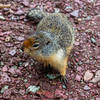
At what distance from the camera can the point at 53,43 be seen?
377 centimetres

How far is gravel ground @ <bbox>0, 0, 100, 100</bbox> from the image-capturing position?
3.86 metres

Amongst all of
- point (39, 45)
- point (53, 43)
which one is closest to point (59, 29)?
point (53, 43)

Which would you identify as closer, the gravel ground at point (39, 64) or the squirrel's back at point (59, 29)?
the gravel ground at point (39, 64)

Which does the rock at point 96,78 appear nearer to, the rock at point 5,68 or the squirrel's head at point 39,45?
the squirrel's head at point 39,45

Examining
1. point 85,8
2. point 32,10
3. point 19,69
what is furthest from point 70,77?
point 85,8

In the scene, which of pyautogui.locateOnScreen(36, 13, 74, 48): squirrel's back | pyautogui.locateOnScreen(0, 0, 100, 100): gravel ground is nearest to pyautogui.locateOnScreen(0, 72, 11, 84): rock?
pyautogui.locateOnScreen(0, 0, 100, 100): gravel ground

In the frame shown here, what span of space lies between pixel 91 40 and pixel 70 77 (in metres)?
1.08

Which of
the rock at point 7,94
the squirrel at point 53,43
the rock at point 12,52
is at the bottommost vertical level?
the rock at point 7,94

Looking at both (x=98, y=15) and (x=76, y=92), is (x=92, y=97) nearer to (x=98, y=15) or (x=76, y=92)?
(x=76, y=92)

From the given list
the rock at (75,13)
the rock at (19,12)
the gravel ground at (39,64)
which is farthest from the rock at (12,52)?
the rock at (75,13)

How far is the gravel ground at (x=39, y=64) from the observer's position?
3.86 metres

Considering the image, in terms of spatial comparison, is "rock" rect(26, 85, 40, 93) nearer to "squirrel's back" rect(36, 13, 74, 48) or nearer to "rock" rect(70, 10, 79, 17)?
"squirrel's back" rect(36, 13, 74, 48)

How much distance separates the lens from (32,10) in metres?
5.03

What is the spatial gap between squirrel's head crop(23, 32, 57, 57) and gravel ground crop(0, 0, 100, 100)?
1.95ft
